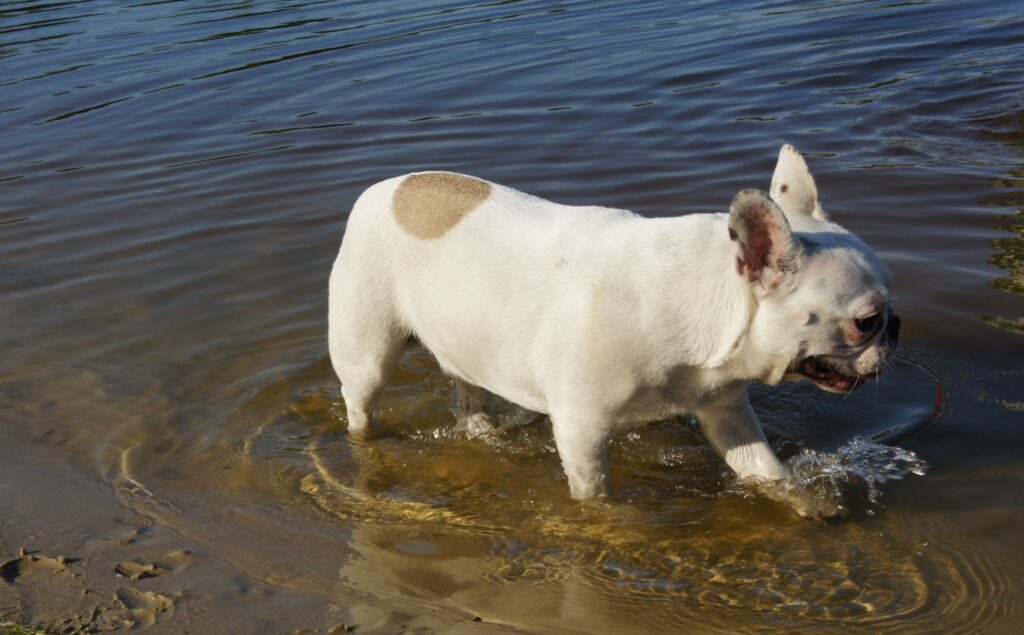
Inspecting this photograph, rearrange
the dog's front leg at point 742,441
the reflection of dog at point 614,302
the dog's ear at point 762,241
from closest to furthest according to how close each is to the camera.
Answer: the dog's ear at point 762,241, the reflection of dog at point 614,302, the dog's front leg at point 742,441

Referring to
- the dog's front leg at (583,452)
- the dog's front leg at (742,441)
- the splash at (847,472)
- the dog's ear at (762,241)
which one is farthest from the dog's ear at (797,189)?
the splash at (847,472)

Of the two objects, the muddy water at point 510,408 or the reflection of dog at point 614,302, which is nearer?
the reflection of dog at point 614,302

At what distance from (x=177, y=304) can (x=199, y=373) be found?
137 centimetres

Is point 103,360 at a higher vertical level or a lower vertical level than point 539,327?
lower

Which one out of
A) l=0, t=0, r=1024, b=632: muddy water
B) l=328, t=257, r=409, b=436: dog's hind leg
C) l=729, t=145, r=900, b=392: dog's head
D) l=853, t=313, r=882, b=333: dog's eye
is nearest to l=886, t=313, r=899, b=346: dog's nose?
l=729, t=145, r=900, b=392: dog's head

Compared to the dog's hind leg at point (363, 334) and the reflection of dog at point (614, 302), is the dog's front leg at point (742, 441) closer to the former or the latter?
the reflection of dog at point (614, 302)

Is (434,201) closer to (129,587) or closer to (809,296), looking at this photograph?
(809,296)

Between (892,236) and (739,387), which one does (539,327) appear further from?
(892,236)

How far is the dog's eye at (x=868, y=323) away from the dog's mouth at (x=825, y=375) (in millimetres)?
236

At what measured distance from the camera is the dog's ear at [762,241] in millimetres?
4637

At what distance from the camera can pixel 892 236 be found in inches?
364

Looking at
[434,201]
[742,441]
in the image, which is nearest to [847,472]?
[742,441]

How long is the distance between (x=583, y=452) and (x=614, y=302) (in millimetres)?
809

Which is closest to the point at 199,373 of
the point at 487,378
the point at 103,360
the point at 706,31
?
the point at 103,360
